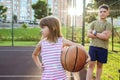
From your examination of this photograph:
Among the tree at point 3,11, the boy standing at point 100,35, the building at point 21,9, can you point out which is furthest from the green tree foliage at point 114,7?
the building at point 21,9

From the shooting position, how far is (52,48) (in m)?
3.81

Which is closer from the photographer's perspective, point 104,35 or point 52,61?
point 52,61

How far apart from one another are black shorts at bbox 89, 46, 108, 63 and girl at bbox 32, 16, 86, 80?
228cm

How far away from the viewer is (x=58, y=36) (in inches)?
150

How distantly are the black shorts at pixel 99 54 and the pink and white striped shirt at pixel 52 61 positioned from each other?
2342 mm

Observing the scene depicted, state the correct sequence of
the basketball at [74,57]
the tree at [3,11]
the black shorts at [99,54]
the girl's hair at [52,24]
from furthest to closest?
1. the tree at [3,11]
2. the black shorts at [99,54]
3. the basketball at [74,57]
4. the girl's hair at [52,24]

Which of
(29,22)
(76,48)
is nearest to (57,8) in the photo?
(29,22)

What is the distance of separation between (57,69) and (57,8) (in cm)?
3330

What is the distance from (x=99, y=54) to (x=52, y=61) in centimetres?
242

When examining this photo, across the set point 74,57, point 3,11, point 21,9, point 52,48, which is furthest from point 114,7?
point 21,9

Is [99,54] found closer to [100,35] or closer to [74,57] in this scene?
[100,35]

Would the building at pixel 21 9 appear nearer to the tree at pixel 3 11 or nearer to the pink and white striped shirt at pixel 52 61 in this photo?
the tree at pixel 3 11

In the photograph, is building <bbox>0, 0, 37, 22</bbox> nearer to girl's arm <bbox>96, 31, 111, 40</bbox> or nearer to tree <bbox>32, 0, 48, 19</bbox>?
tree <bbox>32, 0, 48, 19</bbox>

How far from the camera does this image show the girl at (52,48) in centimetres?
372
